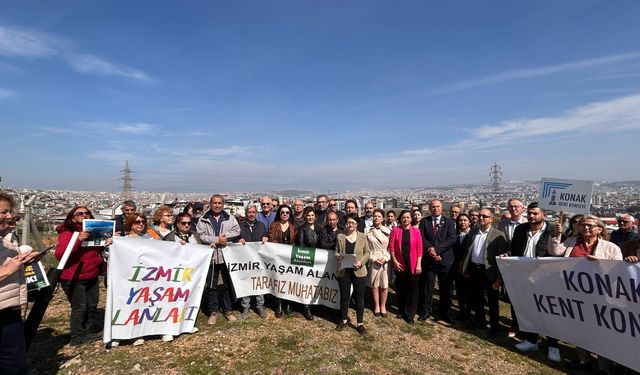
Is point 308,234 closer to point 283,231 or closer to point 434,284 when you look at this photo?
point 283,231

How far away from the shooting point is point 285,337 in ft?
19.0

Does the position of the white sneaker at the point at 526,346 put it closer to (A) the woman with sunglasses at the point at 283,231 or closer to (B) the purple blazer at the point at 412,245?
(B) the purple blazer at the point at 412,245

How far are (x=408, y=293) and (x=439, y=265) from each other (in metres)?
0.90

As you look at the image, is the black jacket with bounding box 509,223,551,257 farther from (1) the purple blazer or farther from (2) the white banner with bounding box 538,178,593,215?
(2) the white banner with bounding box 538,178,593,215

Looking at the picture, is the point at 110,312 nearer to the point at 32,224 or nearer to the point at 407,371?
the point at 407,371

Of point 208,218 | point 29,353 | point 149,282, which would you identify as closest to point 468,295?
point 208,218

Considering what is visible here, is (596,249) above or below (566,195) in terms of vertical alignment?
below

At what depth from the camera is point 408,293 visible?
6.89 m

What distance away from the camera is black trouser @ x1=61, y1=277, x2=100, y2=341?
536 cm

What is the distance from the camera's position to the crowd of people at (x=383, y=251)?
5375mm

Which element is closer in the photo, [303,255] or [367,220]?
[303,255]

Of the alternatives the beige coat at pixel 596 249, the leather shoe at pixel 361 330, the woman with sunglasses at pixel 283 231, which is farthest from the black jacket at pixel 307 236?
the beige coat at pixel 596 249

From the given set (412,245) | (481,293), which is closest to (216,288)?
(412,245)

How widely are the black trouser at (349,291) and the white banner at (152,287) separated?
2630mm
